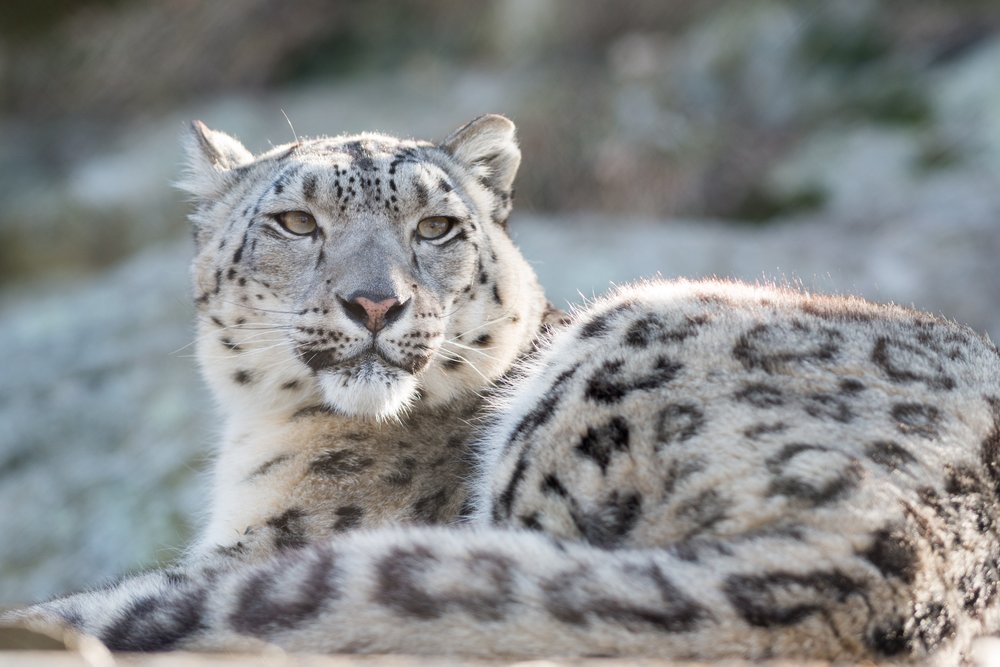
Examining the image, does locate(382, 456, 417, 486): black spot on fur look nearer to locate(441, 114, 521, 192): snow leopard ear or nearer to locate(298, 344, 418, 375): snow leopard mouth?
locate(298, 344, 418, 375): snow leopard mouth

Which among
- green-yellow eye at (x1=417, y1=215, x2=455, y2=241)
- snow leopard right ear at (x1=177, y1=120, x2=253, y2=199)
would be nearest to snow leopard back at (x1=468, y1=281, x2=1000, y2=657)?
green-yellow eye at (x1=417, y1=215, x2=455, y2=241)

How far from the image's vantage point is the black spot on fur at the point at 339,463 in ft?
14.8

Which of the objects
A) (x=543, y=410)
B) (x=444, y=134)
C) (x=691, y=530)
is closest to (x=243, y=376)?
(x=543, y=410)

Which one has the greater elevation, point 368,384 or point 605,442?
point 368,384

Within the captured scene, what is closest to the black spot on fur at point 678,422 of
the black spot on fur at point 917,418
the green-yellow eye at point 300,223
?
the black spot on fur at point 917,418

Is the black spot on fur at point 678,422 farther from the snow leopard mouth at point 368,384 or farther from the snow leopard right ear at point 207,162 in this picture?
the snow leopard right ear at point 207,162

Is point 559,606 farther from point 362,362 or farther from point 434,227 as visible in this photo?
point 434,227

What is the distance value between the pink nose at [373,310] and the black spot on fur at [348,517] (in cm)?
60

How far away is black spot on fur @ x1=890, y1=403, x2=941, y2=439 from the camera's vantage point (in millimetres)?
3418

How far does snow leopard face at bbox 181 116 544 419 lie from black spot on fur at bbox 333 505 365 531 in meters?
0.34

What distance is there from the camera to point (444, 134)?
1318 cm

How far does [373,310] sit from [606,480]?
4.04ft

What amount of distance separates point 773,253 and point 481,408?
5.69 m

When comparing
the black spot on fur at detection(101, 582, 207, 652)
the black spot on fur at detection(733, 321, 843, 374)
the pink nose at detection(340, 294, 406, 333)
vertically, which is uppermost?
the black spot on fur at detection(733, 321, 843, 374)
